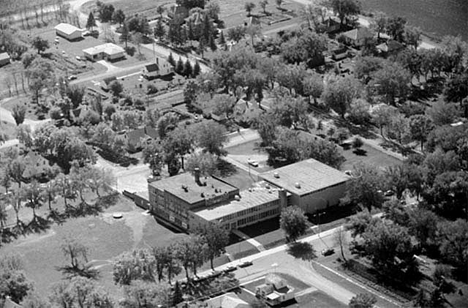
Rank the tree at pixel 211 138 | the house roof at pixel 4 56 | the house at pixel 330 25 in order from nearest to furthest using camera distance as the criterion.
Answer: the tree at pixel 211 138
the house roof at pixel 4 56
the house at pixel 330 25

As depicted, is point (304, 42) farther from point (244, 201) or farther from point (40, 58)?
point (244, 201)

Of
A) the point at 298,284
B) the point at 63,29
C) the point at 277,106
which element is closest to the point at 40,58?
the point at 63,29

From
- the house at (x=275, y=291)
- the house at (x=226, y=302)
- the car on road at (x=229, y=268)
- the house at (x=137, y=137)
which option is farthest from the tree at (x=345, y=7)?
the house at (x=226, y=302)

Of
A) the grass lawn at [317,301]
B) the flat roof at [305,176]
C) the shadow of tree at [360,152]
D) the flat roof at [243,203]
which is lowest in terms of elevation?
the shadow of tree at [360,152]

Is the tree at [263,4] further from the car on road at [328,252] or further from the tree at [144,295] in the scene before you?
the tree at [144,295]

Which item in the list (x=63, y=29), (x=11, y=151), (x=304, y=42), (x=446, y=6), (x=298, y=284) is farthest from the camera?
(x=446, y=6)

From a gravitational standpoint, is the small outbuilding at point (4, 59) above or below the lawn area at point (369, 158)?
above

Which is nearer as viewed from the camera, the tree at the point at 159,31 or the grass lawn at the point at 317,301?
the grass lawn at the point at 317,301
